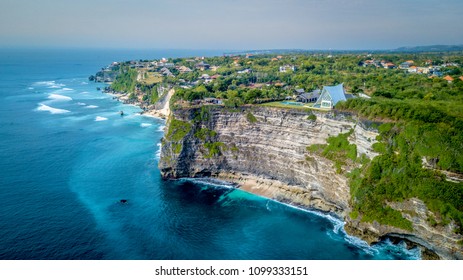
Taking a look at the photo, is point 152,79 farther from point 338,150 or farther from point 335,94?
point 338,150

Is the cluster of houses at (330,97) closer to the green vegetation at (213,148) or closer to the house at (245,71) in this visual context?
the green vegetation at (213,148)

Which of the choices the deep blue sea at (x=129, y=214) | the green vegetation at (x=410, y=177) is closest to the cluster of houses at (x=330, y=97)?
the green vegetation at (x=410, y=177)

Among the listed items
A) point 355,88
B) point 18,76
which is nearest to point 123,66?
point 18,76

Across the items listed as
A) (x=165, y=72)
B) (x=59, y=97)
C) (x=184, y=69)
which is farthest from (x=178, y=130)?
(x=59, y=97)

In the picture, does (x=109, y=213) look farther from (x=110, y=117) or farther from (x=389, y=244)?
(x=110, y=117)

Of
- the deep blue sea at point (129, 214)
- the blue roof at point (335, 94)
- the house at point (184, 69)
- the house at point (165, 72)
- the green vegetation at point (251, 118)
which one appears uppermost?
the house at point (184, 69)

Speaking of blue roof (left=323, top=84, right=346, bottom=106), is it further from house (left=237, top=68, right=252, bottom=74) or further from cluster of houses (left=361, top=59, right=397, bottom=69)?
cluster of houses (left=361, top=59, right=397, bottom=69)

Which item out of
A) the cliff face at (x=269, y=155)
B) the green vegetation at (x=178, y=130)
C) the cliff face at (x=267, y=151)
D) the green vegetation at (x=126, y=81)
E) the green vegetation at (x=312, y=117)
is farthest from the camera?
the green vegetation at (x=126, y=81)
